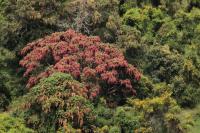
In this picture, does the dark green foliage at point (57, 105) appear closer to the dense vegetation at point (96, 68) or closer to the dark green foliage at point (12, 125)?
the dense vegetation at point (96, 68)

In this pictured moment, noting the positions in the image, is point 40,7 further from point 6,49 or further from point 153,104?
point 153,104

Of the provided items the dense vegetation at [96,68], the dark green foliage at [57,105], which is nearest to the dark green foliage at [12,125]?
the dense vegetation at [96,68]

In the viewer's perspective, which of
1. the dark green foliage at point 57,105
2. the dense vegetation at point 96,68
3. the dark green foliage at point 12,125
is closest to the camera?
the dark green foliage at point 12,125

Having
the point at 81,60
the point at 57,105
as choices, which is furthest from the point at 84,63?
the point at 57,105

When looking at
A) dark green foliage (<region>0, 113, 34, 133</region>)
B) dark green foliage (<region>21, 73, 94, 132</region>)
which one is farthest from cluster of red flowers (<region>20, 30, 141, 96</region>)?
dark green foliage (<region>0, 113, 34, 133</region>)

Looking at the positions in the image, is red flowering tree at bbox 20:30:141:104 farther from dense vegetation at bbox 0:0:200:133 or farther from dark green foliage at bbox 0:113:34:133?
dark green foliage at bbox 0:113:34:133
